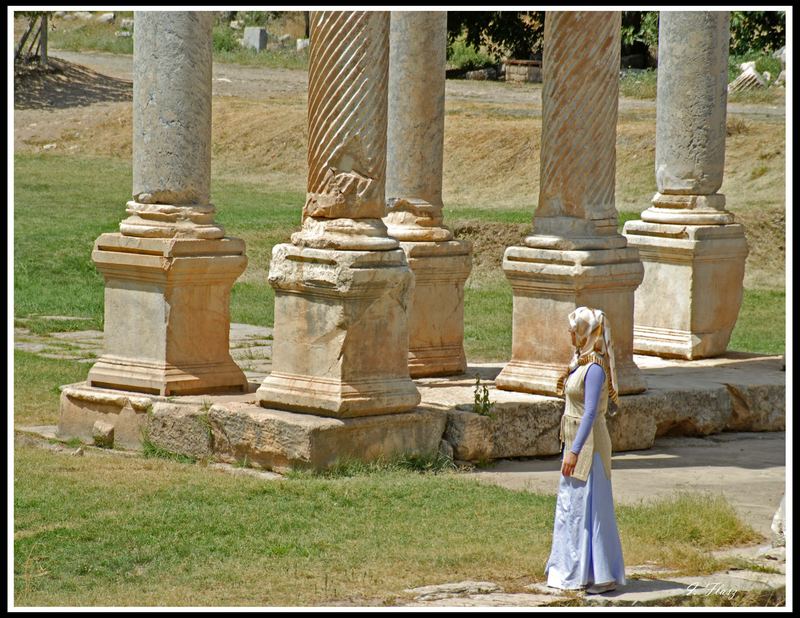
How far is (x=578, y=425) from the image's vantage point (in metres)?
8.35

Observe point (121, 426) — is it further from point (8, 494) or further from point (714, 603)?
point (714, 603)

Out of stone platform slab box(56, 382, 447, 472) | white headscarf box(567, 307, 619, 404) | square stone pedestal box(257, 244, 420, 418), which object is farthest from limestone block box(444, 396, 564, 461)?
white headscarf box(567, 307, 619, 404)

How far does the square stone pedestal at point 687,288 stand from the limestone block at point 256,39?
3356 cm

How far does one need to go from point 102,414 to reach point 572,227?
3.76 meters

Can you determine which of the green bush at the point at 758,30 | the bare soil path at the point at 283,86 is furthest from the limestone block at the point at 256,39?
the green bush at the point at 758,30

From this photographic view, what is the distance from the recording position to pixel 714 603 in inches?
313

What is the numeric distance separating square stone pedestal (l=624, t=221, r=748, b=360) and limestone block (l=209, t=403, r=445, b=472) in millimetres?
3952

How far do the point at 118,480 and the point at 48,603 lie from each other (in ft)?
8.98

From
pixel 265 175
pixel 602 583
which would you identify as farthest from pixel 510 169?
pixel 602 583

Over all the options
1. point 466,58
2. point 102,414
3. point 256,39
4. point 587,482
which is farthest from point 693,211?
point 256,39

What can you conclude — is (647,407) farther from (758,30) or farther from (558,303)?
(758,30)

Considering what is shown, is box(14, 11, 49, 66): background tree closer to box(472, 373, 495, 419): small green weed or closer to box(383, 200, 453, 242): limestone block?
box(383, 200, 453, 242): limestone block

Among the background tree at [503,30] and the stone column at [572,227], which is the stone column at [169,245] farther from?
the background tree at [503,30]

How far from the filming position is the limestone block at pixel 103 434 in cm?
1188
